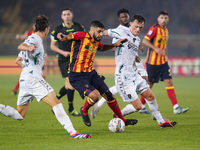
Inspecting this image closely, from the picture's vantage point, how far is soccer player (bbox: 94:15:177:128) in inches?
253

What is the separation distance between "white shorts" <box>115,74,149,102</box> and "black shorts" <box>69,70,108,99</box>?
41 centimetres

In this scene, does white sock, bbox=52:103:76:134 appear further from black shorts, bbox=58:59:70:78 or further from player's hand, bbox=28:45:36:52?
black shorts, bbox=58:59:70:78

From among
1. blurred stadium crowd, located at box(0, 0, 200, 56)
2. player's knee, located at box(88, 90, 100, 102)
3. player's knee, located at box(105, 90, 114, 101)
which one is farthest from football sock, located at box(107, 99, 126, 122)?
blurred stadium crowd, located at box(0, 0, 200, 56)

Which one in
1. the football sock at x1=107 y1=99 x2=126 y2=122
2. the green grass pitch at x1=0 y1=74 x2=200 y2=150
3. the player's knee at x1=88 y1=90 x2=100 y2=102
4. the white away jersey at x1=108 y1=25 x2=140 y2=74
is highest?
the white away jersey at x1=108 y1=25 x2=140 y2=74

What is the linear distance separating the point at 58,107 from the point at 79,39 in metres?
1.39

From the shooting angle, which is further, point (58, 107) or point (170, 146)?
point (58, 107)

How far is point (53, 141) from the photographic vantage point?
5062 millimetres

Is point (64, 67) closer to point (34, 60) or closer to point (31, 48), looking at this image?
point (34, 60)

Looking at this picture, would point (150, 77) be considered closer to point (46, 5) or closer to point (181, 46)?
point (181, 46)

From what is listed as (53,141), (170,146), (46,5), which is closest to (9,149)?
(53,141)

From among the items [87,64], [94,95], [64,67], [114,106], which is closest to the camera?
[94,95]

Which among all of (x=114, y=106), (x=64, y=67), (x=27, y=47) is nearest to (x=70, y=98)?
(x=64, y=67)

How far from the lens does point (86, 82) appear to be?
604cm

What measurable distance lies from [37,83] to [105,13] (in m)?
26.0
